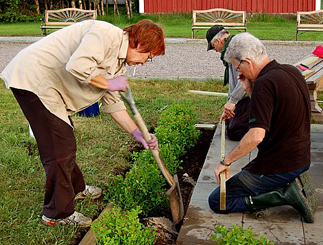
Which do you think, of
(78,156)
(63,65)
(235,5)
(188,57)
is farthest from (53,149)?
(235,5)

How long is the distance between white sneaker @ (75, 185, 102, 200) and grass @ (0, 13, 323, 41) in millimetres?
11759

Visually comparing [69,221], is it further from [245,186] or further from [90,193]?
[245,186]

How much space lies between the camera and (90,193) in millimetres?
4434

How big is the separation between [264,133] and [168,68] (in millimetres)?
8195

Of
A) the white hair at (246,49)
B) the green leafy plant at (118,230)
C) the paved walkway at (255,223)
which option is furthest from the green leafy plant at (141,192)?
the white hair at (246,49)

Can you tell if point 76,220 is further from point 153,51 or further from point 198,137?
point 198,137

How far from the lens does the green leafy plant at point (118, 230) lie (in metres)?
3.24

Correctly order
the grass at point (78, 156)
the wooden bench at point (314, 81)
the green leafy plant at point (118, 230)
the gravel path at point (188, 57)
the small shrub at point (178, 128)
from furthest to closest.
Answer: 1. the gravel path at point (188, 57)
2. the wooden bench at point (314, 81)
3. the small shrub at point (178, 128)
4. the grass at point (78, 156)
5. the green leafy plant at point (118, 230)

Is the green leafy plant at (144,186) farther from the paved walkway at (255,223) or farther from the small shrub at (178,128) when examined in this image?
the paved walkway at (255,223)

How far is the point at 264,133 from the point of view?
11.2 ft

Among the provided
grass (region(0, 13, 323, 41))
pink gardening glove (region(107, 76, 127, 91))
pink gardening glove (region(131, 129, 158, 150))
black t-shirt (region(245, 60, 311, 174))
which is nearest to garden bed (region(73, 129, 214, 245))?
pink gardening glove (region(131, 129, 158, 150))

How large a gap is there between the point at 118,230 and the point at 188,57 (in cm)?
1009

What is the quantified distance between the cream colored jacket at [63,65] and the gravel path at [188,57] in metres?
6.11

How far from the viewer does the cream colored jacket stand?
3.41 m
